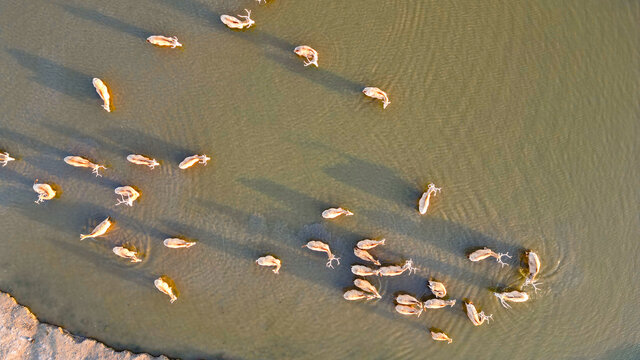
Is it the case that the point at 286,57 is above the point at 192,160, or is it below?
above

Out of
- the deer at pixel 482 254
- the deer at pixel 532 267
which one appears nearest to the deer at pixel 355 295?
the deer at pixel 482 254

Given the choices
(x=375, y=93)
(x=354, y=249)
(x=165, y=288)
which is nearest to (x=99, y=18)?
(x=165, y=288)

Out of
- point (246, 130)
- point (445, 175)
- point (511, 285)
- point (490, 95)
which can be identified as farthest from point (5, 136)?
point (511, 285)

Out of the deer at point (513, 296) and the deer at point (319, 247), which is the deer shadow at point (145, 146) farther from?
the deer at point (513, 296)

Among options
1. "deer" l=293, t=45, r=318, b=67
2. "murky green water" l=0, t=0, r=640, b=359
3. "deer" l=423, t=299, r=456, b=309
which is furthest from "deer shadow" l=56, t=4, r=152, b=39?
"deer" l=423, t=299, r=456, b=309

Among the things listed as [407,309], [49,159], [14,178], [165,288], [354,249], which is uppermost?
[354,249]

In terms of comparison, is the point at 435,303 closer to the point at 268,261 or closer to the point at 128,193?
the point at 268,261
